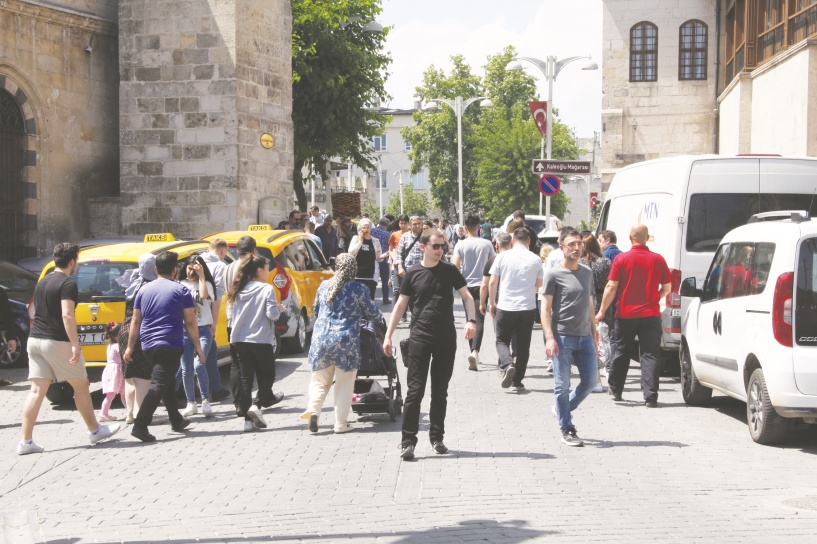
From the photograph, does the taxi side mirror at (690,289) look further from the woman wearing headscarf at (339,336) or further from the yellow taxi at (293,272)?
the yellow taxi at (293,272)

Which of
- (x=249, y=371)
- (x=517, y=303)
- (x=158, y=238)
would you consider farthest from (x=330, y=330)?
(x=158, y=238)

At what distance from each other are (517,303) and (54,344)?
199 inches

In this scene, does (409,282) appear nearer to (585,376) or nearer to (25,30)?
(585,376)

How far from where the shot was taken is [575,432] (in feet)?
28.6

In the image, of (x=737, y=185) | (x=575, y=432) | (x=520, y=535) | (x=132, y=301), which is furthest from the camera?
(x=737, y=185)

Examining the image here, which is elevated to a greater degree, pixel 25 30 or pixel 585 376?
pixel 25 30

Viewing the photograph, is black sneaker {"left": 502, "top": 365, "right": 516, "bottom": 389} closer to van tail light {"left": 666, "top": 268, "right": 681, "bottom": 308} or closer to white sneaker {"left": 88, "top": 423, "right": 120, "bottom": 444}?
van tail light {"left": 666, "top": 268, "right": 681, "bottom": 308}

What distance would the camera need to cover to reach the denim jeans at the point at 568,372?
872 cm

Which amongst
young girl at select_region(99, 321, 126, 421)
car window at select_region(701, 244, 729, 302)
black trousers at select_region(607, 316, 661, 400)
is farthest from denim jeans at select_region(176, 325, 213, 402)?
car window at select_region(701, 244, 729, 302)

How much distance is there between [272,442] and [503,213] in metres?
33.1

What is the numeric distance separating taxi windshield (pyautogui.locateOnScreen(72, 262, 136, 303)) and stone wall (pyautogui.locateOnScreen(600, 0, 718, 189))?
86.6ft

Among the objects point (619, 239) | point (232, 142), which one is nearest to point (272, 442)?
point (619, 239)

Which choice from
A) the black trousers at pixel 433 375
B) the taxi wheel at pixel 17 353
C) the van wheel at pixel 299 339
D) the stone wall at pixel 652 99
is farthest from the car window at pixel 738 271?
the stone wall at pixel 652 99

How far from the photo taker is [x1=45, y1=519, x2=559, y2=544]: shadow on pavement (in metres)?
5.92
